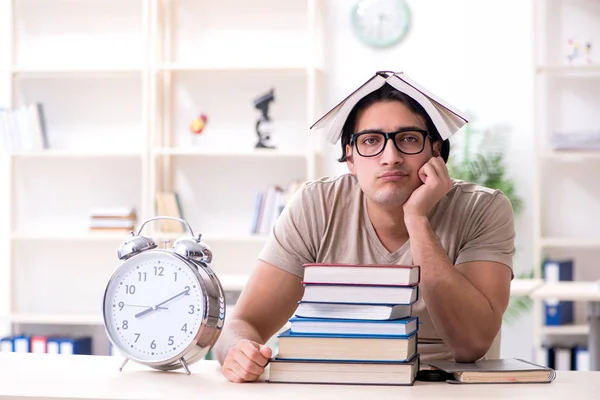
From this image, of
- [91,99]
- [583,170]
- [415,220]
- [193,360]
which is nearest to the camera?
[193,360]

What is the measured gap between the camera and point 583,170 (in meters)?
4.90

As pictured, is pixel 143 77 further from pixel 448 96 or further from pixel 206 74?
pixel 448 96

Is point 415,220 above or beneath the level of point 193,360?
above

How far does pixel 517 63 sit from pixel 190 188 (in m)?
2.01

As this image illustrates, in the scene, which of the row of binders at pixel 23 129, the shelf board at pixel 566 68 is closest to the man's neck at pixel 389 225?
the shelf board at pixel 566 68

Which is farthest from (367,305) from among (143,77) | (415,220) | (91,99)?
(91,99)

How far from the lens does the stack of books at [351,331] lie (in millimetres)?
1383

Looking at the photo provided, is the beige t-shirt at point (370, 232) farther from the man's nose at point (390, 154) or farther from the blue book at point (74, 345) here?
the blue book at point (74, 345)

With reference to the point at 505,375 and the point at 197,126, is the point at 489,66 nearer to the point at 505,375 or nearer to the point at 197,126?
the point at 197,126

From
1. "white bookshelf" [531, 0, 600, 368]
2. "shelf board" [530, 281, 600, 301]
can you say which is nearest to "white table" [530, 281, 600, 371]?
"shelf board" [530, 281, 600, 301]

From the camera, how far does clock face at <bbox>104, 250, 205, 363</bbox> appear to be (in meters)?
1.48

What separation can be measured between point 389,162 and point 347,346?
543 mm

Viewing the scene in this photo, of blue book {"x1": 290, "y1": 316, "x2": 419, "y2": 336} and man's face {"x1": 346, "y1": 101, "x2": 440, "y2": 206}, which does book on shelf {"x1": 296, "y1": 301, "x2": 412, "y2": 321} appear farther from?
man's face {"x1": 346, "y1": 101, "x2": 440, "y2": 206}

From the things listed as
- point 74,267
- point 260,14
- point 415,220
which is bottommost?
point 74,267
